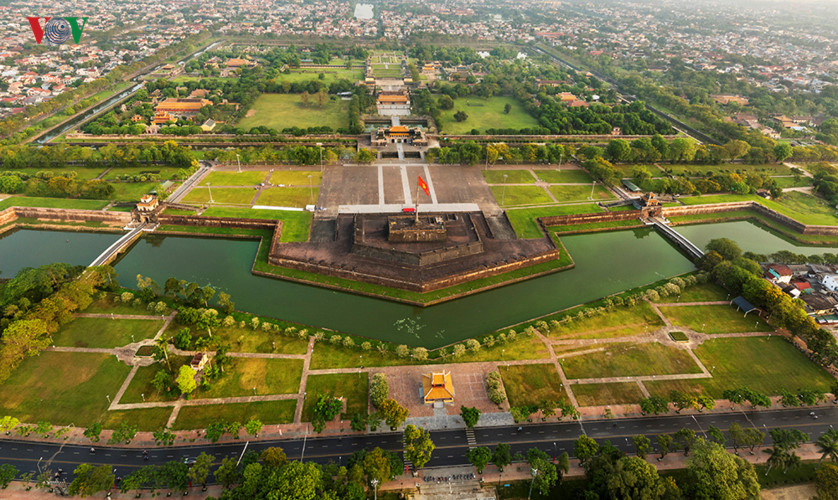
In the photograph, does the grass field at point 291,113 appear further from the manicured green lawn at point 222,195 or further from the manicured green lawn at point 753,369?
the manicured green lawn at point 753,369

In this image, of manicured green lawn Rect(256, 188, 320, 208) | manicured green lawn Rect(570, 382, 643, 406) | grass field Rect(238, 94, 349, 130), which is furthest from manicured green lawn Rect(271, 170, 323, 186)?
manicured green lawn Rect(570, 382, 643, 406)

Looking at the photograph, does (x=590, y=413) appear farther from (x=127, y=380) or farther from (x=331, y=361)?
(x=127, y=380)

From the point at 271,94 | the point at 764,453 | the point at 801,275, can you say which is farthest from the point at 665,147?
the point at 271,94

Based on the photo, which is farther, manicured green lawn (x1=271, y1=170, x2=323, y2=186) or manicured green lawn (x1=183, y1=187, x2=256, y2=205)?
manicured green lawn (x1=271, y1=170, x2=323, y2=186)

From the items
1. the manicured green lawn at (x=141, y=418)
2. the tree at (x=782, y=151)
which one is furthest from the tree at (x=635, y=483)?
the tree at (x=782, y=151)

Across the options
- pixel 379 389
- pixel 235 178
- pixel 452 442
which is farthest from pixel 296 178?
pixel 452 442

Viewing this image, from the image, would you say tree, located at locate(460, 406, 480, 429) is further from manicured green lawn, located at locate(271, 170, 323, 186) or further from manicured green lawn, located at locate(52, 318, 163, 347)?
manicured green lawn, located at locate(271, 170, 323, 186)
